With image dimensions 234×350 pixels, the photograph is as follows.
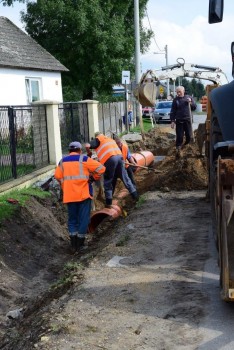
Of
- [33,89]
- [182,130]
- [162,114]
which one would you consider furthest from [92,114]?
[162,114]

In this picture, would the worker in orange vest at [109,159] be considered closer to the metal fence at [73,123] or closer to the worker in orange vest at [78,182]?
the worker in orange vest at [78,182]

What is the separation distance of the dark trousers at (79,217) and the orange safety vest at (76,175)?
0.52 ft

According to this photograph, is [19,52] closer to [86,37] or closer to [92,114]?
[86,37]

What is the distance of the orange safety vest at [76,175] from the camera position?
352 inches

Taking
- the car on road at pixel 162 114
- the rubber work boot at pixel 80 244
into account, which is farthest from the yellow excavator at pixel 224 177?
the car on road at pixel 162 114

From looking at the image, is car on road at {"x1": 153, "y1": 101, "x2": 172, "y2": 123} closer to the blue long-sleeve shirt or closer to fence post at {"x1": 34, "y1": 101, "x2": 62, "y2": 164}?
the blue long-sleeve shirt

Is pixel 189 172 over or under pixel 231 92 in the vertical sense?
under

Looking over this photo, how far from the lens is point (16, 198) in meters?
10.4

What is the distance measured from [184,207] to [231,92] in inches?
171

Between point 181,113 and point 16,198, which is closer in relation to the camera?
point 16,198

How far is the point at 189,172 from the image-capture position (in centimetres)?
1154

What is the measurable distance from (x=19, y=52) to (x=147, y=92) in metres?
12.5

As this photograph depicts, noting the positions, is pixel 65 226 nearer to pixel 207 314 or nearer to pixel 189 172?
pixel 189 172

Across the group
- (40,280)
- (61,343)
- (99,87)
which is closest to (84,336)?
(61,343)
